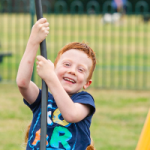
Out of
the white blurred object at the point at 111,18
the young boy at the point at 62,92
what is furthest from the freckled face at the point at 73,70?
the white blurred object at the point at 111,18

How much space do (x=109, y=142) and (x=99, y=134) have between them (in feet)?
0.86

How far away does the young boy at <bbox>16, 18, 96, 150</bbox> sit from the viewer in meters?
1.77

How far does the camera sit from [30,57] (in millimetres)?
1840

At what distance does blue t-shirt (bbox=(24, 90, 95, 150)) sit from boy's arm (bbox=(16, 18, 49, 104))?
143 millimetres

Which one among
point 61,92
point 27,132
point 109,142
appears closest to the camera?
point 61,92

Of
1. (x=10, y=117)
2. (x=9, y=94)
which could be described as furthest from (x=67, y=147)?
(x=9, y=94)

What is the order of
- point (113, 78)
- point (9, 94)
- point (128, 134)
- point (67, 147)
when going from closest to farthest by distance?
point (67, 147), point (128, 134), point (9, 94), point (113, 78)

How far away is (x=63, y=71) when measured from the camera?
1.92 metres

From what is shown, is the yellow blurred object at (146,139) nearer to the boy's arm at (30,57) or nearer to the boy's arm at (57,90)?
the boy's arm at (57,90)

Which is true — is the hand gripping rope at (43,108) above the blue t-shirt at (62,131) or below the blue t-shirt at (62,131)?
above

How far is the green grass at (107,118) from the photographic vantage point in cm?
413

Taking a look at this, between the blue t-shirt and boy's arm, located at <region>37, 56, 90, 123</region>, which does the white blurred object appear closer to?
the blue t-shirt

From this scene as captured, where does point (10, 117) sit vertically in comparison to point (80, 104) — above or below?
below

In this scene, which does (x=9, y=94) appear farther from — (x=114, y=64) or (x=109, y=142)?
(x=114, y=64)
